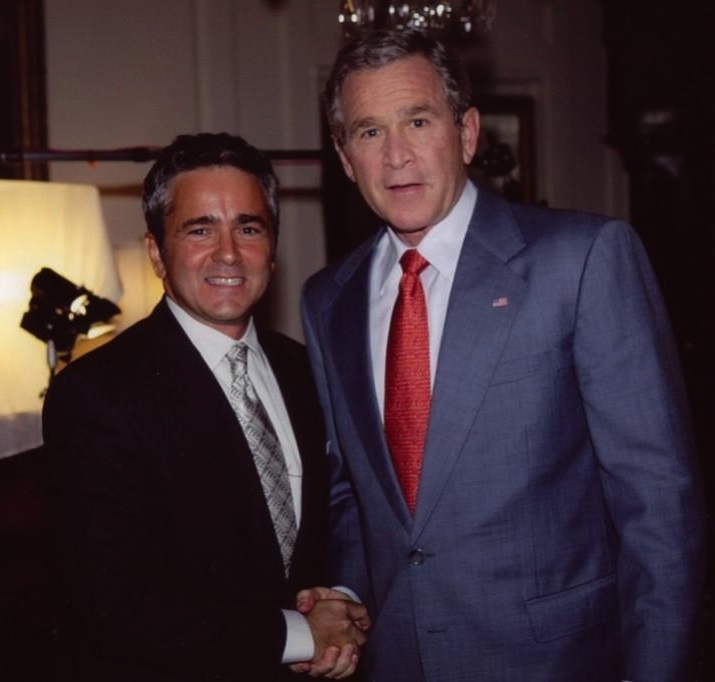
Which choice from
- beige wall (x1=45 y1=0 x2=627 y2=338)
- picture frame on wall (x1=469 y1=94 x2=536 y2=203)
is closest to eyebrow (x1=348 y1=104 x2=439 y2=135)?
beige wall (x1=45 y1=0 x2=627 y2=338)

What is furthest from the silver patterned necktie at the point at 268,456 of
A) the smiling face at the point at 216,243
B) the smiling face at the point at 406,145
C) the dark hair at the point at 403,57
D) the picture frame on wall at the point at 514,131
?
the picture frame on wall at the point at 514,131

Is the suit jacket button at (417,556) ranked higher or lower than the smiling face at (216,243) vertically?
lower

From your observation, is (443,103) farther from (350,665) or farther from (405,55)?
(350,665)

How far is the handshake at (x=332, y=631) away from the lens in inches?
72.4

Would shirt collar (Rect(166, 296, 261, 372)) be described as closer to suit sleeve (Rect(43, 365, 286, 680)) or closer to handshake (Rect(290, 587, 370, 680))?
suit sleeve (Rect(43, 365, 286, 680))

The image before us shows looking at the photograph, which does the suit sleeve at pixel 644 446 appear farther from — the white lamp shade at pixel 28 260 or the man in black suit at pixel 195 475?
the white lamp shade at pixel 28 260

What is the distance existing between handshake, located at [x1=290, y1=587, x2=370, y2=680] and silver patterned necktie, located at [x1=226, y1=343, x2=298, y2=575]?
9 cm

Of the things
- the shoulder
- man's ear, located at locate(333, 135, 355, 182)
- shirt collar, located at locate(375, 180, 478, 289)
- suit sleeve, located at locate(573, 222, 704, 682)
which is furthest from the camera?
the shoulder

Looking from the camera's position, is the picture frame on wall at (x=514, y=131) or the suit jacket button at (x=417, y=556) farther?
the picture frame on wall at (x=514, y=131)

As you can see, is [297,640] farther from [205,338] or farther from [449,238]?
[449,238]

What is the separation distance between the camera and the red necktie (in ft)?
5.86

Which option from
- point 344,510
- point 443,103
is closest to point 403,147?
point 443,103

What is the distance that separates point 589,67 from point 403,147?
3.74 meters

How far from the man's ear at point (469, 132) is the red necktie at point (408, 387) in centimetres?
30
